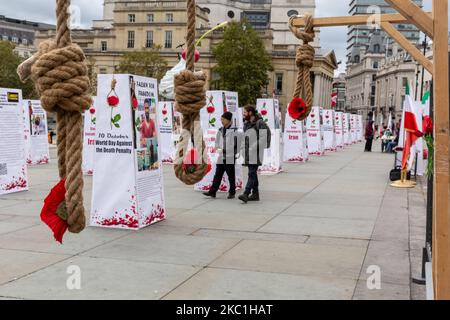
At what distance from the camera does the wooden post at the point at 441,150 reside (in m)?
3.54

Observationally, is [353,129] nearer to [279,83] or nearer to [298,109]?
[298,109]

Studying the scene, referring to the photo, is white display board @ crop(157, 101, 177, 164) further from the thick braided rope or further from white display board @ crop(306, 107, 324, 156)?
the thick braided rope

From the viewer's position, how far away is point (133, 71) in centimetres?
7156

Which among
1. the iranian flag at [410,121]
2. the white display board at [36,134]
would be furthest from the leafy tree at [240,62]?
the iranian flag at [410,121]

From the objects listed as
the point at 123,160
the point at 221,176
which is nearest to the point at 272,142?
the point at 221,176

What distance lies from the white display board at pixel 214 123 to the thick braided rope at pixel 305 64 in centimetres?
800

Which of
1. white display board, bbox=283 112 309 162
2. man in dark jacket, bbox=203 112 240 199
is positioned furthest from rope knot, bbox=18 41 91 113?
white display board, bbox=283 112 309 162

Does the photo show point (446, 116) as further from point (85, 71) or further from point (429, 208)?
point (429, 208)

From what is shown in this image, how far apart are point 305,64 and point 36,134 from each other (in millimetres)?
16561

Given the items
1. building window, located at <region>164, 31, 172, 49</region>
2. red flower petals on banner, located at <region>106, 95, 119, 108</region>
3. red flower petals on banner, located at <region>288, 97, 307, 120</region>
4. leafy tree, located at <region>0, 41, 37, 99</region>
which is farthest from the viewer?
building window, located at <region>164, 31, 172, 49</region>

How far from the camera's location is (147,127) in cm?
899

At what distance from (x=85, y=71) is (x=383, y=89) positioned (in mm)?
145761

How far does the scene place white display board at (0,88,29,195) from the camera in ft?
39.2

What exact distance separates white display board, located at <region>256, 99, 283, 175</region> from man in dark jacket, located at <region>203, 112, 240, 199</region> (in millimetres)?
5141
